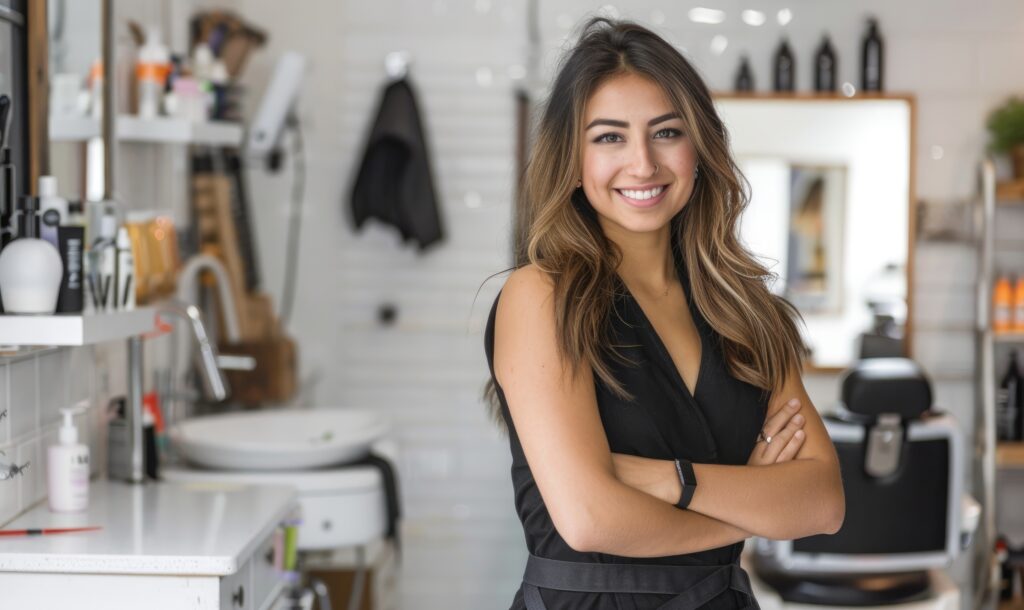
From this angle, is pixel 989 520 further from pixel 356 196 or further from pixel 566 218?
pixel 566 218

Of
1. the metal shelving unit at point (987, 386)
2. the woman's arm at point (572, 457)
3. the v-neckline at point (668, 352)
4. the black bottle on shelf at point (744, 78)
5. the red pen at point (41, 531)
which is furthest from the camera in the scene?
the black bottle on shelf at point (744, 78)

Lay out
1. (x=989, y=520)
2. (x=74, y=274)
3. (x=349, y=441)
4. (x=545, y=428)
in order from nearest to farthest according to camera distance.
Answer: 1. (x=545, y=428)
2. (x=74, y=274)
3. (x=349, y=441)
4. (x=989, y=520)

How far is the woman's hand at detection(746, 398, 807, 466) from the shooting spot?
A: 1.84 meters

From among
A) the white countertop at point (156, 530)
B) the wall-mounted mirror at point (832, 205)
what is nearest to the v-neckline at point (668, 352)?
the white countertop at point (156, 530)

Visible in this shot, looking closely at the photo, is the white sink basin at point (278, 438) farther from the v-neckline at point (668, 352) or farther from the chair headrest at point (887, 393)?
the v-neckline at point (668, 352)

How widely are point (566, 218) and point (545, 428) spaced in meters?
0.33

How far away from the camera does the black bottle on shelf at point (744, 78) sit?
4.30 meters

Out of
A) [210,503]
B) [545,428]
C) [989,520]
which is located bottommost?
[989,520]

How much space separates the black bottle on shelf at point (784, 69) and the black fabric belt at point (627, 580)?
9.43 feet

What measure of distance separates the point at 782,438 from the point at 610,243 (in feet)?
1.26

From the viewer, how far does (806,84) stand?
4.35 metres

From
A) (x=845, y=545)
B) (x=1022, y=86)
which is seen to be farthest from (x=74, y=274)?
(x=1022, y=86)

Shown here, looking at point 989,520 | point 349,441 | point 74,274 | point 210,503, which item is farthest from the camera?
point 989,520

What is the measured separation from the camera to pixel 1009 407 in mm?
4305
